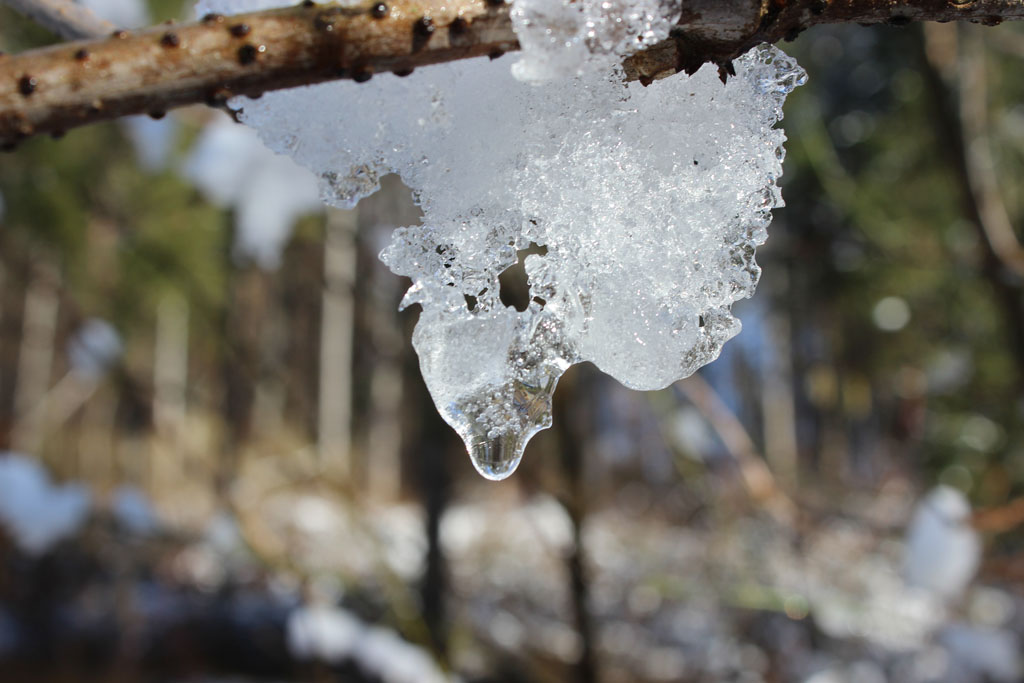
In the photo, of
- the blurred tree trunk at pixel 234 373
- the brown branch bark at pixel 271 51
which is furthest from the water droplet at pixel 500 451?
the blurred tree trunk at pixel 234 373

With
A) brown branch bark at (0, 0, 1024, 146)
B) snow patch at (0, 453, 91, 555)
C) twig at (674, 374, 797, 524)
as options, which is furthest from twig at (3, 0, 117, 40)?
snow patch at (0, 453, 91, 555)

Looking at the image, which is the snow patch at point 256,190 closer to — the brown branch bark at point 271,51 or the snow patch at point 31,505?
the snow patch at point 31,505

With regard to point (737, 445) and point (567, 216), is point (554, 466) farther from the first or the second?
point (567, 216)

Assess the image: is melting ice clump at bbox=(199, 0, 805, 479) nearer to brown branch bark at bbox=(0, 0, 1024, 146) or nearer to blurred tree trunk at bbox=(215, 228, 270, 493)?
brown branch bark at bbox=(0, 0, 1024, 146)

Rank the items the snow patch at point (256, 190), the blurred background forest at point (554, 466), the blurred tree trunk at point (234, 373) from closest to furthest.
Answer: the blurred tree trunk at point (234, 373)
the blurred background forest at point (554, 466)
the snow patch at point (256, 190)

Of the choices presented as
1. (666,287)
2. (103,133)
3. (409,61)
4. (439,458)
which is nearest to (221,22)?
(409,61)

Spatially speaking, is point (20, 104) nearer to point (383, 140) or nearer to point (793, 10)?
point (383, 140)
